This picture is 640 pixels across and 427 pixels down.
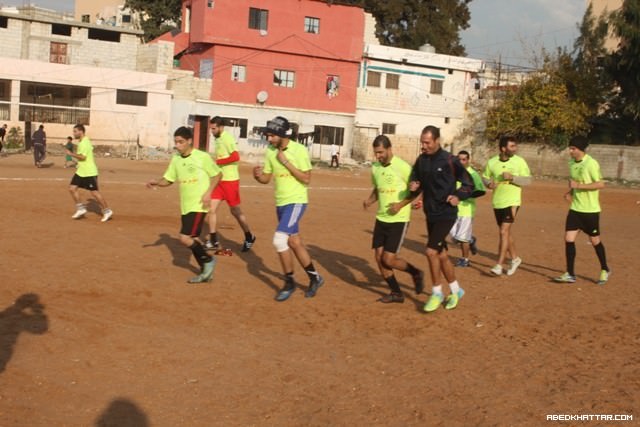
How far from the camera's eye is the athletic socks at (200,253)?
8.88m

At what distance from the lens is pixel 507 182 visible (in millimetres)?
10523

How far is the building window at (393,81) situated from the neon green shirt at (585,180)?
39.4 metres

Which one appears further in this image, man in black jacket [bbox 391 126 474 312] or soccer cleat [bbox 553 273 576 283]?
soccer cleat [bbox 553 273 576 283]

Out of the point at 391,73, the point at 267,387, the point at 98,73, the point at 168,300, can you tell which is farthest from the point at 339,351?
the point at 391,73

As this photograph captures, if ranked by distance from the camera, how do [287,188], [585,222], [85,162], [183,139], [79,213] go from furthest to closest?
[79,213], [85,162], [585,222], [183,139], [287,188]

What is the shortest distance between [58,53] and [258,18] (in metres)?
11.8

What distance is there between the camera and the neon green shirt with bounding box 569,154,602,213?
32.4 ft

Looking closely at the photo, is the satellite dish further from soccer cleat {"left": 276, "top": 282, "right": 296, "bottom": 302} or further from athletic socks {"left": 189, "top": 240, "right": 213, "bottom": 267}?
soccer cleat {"left": 276, "top": 282, "right": 296, "bottom": 302}

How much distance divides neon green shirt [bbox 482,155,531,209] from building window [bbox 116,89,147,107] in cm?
3369

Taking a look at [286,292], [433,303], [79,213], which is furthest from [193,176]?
[79,213]

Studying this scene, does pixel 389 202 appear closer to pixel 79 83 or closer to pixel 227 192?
pixel 227 192

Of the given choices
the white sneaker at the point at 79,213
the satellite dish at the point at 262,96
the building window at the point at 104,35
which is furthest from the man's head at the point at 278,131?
the building window at the point at 104,35

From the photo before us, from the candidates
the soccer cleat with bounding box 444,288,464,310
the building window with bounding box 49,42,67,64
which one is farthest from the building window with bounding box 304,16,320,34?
the soccer cleat with bounding box 444,288,464,310

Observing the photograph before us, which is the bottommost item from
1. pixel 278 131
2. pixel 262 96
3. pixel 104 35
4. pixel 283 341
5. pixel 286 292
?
pixel 283 341
